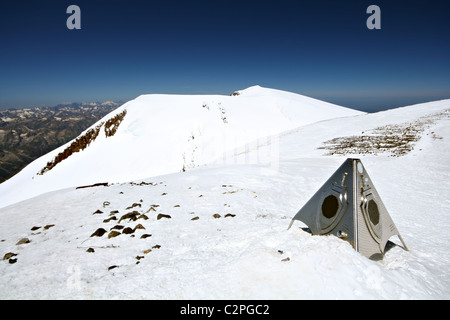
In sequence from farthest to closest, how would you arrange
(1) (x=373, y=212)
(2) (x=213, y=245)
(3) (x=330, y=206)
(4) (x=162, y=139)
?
(4) (x=162, y=139)
(2) (x=213, y=245)
(3) (x=330, y=206)
(1) (x=373, y=212)

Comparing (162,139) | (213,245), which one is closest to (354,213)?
(213,245)

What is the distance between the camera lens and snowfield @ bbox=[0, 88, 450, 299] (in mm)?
4043

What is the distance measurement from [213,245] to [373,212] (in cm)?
416

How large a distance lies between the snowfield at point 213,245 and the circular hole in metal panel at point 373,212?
986mm

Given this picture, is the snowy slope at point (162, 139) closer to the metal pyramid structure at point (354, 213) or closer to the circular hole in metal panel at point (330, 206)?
the circular hole in metal panel at point (330, 206)

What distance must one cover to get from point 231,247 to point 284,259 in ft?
5.33

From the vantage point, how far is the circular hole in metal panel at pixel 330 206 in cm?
529

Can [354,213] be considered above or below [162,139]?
below

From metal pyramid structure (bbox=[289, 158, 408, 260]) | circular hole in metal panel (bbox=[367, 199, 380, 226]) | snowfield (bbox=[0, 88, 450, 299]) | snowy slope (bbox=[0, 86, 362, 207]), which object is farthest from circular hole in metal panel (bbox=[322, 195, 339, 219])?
snowy slope (bbox=[0, 86, 362, 207])

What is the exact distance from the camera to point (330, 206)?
5410 mm

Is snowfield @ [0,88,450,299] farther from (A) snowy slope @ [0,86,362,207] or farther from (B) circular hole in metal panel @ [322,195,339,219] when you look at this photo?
(A) snowy slope @ [0,86,362,207]

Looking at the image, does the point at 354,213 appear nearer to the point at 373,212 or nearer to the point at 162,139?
the point at 373,212

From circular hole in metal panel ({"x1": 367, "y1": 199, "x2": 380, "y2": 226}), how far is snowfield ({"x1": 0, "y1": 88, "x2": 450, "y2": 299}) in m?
0.99
